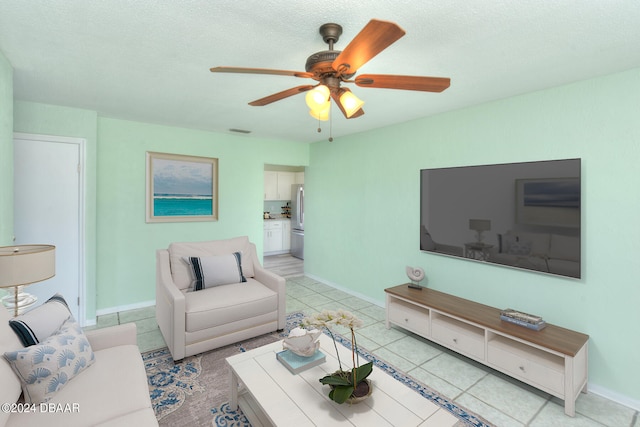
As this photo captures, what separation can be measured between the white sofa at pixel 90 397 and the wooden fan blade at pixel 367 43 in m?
1.87

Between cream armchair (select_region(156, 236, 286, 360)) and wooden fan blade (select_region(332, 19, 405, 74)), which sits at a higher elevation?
wooden fan blade (select_region(332, 19, 405, 74))

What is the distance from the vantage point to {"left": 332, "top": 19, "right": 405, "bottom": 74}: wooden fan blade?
1.10 m

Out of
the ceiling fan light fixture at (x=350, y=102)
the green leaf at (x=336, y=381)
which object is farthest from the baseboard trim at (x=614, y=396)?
the ceiling fan light fixture at (x=350, y=102)

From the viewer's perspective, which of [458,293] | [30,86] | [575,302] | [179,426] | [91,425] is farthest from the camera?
[458,293]

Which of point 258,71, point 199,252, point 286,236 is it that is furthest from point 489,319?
point 286,236

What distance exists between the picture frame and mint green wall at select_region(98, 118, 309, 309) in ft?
12.0

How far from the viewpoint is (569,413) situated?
6.73 feet

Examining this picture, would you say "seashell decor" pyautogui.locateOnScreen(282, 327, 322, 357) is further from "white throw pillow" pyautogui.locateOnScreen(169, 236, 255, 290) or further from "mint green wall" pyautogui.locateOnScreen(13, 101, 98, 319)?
"mint green wall" pyautogui.locateOnScreen(13, 101, 98, 319)

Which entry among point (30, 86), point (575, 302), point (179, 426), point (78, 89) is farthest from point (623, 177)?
point (30, 86)

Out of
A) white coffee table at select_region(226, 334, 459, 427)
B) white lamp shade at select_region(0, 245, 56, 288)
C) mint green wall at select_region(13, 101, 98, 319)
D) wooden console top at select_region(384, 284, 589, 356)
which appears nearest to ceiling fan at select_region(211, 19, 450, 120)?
white coffee table at select_region(226, 334, 459, 427)

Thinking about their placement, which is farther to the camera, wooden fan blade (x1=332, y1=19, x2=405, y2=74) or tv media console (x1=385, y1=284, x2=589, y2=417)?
tv media console (x1=385, y1=284, x2=589, y2=417)

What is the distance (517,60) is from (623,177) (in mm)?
1164

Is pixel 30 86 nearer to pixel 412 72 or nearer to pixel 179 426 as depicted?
pixel 179 426

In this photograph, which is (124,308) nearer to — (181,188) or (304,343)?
(181,188)
